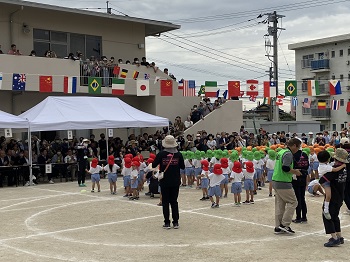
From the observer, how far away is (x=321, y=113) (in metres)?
58.3

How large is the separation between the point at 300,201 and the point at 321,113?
50.1m

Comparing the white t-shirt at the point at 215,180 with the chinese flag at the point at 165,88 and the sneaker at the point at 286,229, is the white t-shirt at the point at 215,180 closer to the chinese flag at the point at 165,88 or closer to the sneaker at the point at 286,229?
the sneaker at the point at 286,229

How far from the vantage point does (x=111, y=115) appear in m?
22.0

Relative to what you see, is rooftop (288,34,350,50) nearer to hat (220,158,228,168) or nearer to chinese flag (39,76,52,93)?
chinese flag (39,76,52,93)

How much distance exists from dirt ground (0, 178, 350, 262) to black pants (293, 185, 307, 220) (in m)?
0.25

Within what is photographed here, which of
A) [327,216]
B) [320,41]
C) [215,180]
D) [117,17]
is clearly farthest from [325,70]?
[327,216]

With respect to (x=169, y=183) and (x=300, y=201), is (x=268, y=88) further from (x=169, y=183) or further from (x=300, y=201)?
(x=169, y=183)

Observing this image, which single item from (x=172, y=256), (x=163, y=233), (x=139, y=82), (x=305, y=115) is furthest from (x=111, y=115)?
(x=305, y=115)

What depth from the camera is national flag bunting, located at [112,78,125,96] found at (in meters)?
26.1

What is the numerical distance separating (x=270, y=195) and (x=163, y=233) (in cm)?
581

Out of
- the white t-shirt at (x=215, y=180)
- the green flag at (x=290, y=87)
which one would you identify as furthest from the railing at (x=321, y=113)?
the white t-shirt at (x=215, y=180)

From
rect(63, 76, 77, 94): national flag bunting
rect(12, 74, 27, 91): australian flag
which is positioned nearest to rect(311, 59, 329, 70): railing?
rect(63, 76, 77, 94): national flag bunting

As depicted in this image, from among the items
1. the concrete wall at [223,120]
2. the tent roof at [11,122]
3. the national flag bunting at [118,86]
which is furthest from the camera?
the concrete wall at [223,120]

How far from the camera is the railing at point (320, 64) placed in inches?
2275
